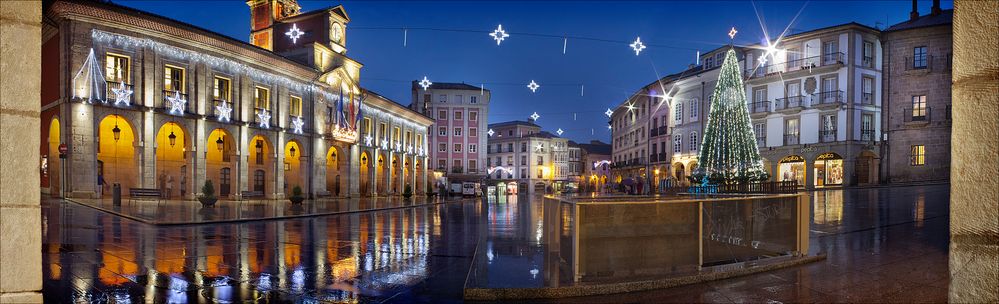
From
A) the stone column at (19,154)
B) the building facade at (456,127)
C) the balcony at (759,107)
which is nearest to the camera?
the stone column at (19,154)

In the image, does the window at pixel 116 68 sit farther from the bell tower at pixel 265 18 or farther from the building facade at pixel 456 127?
the building facade at pixel 456 127

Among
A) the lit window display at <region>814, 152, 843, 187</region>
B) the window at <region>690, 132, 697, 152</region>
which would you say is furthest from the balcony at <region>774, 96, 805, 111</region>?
the window at <region>690, 132, 697, 152</region>

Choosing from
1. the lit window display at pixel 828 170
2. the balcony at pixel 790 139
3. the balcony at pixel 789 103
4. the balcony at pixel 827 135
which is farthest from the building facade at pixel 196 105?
the lit window display at pixel 828 170

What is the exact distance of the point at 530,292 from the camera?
5746 mm

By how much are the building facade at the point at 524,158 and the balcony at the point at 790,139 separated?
48141 millimetres

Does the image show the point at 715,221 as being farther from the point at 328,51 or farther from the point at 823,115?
the point at 823,115

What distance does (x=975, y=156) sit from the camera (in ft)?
8.55

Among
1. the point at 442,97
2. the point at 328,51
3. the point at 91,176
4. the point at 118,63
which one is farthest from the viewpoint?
the point at 442,97

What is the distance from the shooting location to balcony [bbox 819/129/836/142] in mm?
37562

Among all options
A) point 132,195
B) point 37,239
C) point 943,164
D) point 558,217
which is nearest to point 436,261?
point 558,217

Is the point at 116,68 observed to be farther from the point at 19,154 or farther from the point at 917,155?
the point at 917,155

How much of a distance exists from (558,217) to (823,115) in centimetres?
3914

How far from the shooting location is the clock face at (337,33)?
3862cm

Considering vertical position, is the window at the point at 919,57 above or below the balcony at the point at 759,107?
above
